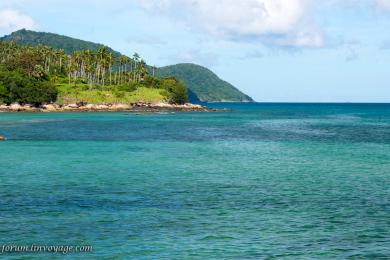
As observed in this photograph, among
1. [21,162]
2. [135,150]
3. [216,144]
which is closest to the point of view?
[21,162]

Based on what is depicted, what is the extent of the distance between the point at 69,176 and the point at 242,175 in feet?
55.1

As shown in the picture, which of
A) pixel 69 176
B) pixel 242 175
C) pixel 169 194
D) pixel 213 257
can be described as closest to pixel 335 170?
pixel 242 175

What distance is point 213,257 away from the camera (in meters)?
23.3

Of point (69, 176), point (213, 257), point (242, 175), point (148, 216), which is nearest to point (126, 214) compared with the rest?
point (148, 216)

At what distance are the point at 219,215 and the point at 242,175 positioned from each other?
1878 cm

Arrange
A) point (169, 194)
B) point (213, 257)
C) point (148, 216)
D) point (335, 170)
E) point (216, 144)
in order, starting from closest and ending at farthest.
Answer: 1. point (213, 257)
2. point (148, 216)
3. point (169, 194)
4. point (335, 170)
5. point (216, 144)

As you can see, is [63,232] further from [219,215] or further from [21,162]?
[21,162]

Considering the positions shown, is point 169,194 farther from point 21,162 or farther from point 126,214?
point 21,162

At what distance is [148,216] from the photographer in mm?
30938

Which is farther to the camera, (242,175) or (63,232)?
(242,175)

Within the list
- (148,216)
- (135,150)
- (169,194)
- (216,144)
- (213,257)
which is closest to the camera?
(213,257)

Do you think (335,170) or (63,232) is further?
(335,170)

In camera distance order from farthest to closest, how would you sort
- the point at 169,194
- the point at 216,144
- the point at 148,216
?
the point at 216,144, the point at 169,194, the point at 148,216

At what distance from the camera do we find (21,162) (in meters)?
57.2
